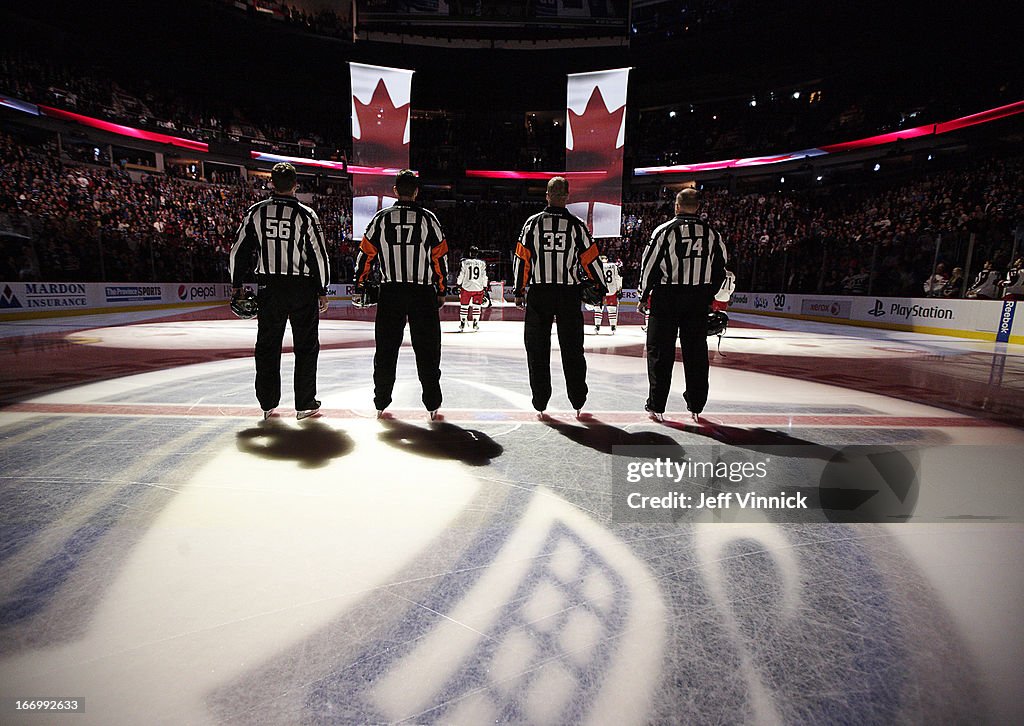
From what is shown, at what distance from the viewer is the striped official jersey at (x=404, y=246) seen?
143 inches

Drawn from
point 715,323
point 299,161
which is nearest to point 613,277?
point 715,323

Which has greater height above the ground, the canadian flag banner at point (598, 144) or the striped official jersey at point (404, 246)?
the canadian flag banner at point (598, 144)

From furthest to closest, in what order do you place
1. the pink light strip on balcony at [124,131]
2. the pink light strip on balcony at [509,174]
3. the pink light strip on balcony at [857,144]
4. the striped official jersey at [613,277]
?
the pink light strip on balcony at [509,174] → the pink light strip on balcony at [124,131] → the pink light strip on balcony at [857,144] → the striped official jersey at [613,277]

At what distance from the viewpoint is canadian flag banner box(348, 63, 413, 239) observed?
14.0 metres

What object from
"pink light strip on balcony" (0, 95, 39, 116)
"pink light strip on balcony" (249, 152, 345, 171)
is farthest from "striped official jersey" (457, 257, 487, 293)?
"pink light strip on balcony" (249, 152, 345, 171)

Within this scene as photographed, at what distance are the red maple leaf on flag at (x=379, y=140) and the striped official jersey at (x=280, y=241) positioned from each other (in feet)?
37.2

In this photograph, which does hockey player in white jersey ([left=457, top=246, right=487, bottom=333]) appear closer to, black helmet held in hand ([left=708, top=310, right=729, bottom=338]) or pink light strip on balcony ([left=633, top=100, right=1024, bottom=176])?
black helmet held in hand ([left=708, top=310, right=729, bottom=338])

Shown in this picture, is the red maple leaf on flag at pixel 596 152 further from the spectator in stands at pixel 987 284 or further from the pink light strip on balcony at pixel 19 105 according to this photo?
the pink light strip on balcony at pixel 19 105

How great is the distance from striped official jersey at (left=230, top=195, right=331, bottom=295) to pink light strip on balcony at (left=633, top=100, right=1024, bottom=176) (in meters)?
22.0

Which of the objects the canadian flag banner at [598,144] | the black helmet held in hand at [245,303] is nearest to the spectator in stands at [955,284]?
the canadian flag banner at [598,144]

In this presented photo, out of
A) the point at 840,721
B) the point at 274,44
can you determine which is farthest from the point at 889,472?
the point at 274,44

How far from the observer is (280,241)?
3.49 metres

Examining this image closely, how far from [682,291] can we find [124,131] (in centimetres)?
2756

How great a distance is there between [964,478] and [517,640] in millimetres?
2789
